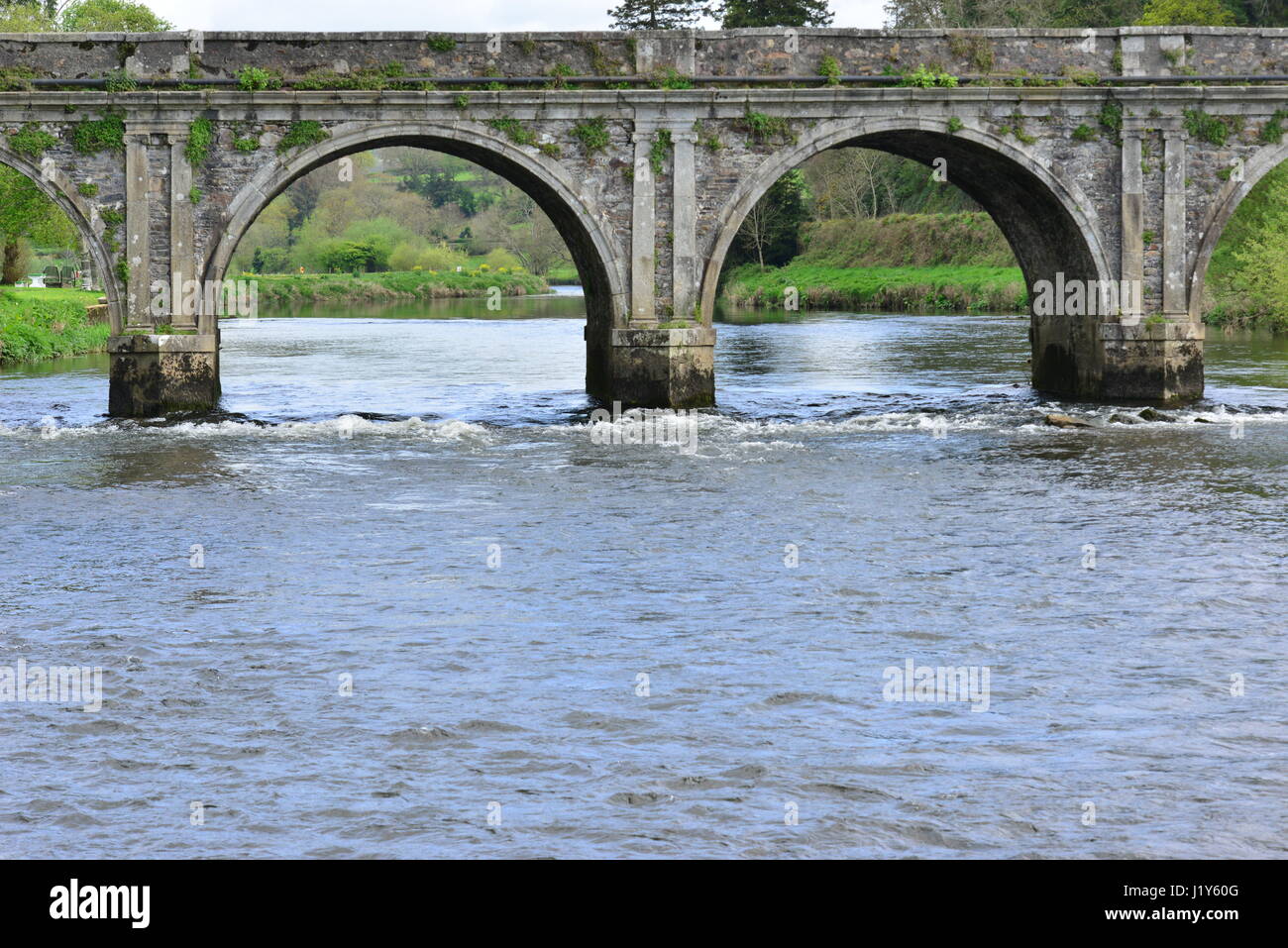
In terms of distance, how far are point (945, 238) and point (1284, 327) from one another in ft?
93.8

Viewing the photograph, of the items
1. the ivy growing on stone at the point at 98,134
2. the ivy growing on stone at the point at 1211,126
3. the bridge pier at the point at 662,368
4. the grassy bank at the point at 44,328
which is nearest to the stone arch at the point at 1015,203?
the bridge pier at the point at 662,368

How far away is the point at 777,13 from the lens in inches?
2810

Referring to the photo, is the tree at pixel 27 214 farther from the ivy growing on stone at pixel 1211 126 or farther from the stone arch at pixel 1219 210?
the stone arch at pixel 1219 210

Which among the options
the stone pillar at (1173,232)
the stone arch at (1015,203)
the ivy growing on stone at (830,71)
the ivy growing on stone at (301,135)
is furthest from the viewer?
the stone pillar at (1173,232)

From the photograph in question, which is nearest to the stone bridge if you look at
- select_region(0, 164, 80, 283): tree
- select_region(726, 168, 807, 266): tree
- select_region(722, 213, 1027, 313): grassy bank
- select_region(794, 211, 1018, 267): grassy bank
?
select_region(0, 164, 80, 283): tree

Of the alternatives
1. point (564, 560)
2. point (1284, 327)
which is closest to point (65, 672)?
point (564, 560)

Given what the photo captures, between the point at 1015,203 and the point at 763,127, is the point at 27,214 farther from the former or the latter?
the point at 1015,203

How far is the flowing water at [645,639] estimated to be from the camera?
906 cm

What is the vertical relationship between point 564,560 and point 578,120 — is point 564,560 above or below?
below

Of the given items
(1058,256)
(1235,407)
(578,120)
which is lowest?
(1235,407)

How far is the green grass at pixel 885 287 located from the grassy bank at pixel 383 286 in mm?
19904

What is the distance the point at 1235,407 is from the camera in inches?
1127

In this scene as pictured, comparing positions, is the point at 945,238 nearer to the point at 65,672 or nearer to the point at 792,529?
the point at 792,529
